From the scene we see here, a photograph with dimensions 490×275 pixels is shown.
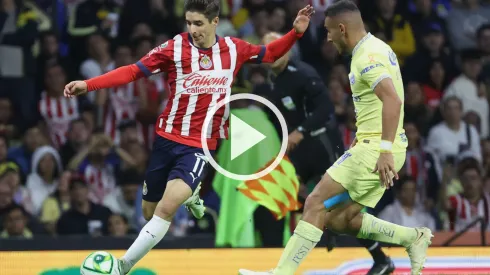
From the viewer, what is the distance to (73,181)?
39.8ft

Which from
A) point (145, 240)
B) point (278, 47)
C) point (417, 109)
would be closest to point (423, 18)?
point (417, 109)

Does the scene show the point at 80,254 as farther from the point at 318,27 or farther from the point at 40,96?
the point at 318,27

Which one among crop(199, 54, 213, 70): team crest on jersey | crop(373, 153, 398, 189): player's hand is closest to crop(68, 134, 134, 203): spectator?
crop(199, 54, 213, 70): team crest on jersey

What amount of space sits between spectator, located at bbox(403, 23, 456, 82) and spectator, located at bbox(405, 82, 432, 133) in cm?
48

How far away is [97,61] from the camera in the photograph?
1341cm

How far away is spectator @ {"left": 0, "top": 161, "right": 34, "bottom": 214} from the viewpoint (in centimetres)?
1210

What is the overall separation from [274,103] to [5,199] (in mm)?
3340

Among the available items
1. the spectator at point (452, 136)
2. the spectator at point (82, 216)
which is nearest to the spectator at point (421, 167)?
the spectator at point (452, 136)

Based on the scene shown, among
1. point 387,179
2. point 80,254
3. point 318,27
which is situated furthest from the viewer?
point 318,27

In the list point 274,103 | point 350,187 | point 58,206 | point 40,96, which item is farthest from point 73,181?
point 350,187

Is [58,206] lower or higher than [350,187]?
lower

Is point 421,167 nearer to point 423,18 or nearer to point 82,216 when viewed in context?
point 423,18

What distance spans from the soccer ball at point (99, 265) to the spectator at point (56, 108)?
5492 millimetres
